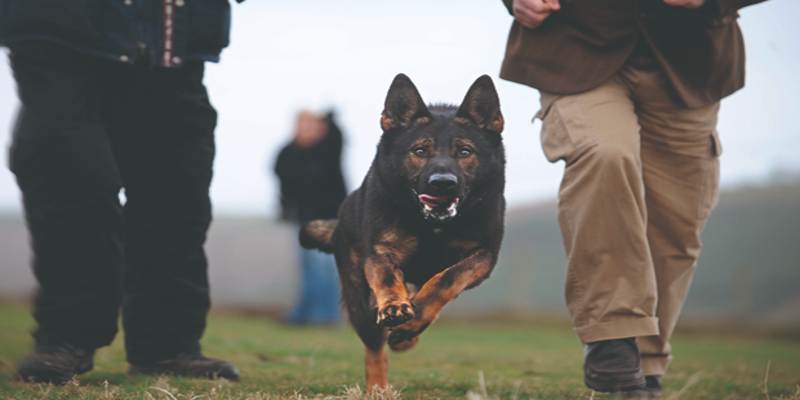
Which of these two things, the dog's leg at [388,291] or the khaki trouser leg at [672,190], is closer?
the dog's leg at [388,291]

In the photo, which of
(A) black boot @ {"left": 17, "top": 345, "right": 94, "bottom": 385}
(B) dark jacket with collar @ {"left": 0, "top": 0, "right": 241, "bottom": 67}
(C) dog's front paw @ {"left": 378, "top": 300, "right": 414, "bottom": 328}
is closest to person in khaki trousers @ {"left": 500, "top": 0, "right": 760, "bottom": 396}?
(C) dog's front paw @ {"left": 378, "top": 300, "right": 414, "bottom": 328}

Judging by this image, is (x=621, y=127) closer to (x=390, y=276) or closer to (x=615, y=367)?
(x=615, y=367)

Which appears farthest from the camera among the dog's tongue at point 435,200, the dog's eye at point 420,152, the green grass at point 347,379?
the dog's eye at point 420,152

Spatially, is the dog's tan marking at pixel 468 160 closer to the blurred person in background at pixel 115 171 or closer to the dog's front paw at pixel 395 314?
the dog's front paw at pixel 395 314

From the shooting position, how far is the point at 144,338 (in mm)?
4793

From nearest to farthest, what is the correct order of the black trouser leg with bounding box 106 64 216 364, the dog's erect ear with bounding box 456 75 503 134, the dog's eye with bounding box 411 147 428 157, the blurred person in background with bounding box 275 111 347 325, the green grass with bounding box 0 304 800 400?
the green grass with bounding box 0 304 800 400 → the dog's eye with bounding box 411 147 428 157 → the dog's erect ear with bounding box 456 75 503 134 → the black trouser leg with bounding box 106 64 216 364 → the blurred person in background with bounding box 275 111 347 325

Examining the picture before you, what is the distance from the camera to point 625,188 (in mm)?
4023

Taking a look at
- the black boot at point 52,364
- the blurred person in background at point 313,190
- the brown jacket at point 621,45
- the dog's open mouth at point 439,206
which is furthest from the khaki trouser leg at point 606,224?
the blurred person in background at point 313,190

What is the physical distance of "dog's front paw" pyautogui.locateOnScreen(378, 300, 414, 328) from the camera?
370 centimetres

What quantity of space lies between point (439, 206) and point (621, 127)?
0.89m

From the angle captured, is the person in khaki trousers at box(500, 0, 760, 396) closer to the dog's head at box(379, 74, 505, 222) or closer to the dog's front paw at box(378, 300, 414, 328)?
the dog's head at box(379, 74, 505, 222)

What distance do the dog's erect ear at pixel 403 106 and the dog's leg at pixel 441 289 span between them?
2.18ft

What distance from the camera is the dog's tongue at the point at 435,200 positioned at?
387 cm

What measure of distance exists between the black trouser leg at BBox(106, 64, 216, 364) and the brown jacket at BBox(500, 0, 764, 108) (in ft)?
5.10
